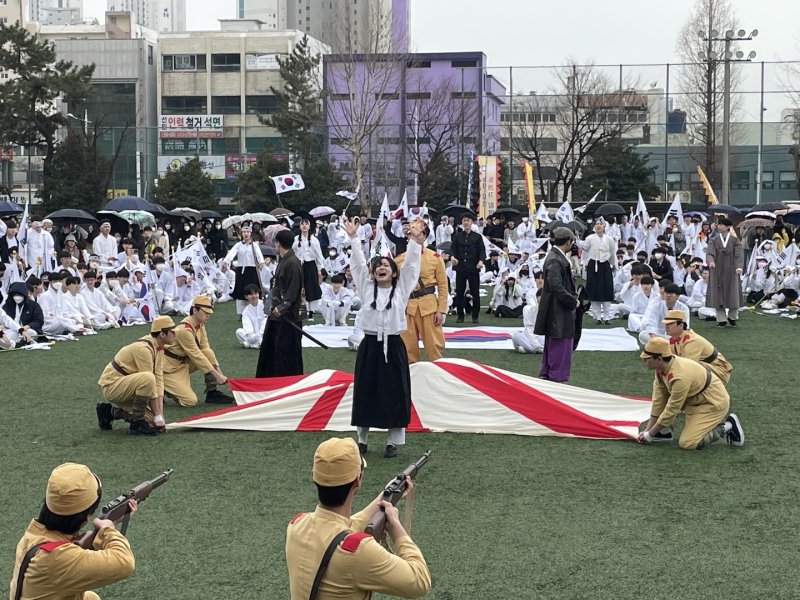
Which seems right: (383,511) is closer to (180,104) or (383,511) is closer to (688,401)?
(688,401)

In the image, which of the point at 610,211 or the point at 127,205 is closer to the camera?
the point at 127,205

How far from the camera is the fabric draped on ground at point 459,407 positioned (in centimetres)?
799

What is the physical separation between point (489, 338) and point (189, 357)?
5.61 metres

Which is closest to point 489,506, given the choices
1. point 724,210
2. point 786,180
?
point 724,210

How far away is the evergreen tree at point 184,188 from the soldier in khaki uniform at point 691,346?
3317 cm

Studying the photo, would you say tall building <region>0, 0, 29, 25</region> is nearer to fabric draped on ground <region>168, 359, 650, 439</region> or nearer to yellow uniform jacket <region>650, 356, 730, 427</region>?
fabric draped on ground <region>168, 359, 650, 439</region>

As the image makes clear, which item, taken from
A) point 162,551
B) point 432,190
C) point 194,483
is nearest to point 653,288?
point 194,483

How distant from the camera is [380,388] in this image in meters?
7.16

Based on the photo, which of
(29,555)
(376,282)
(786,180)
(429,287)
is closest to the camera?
(29,555)

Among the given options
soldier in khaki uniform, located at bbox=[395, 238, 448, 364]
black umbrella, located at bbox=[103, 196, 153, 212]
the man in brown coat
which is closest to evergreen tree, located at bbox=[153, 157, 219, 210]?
black umbrella, located at bbox=[103, 196, 153, 212]

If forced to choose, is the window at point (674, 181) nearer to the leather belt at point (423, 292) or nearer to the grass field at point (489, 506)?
the grass field at point (489, 506)

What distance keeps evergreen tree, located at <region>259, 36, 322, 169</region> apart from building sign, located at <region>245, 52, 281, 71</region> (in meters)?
18.5

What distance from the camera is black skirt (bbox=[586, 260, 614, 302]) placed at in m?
15.9

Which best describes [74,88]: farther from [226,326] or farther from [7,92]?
[226,326]
